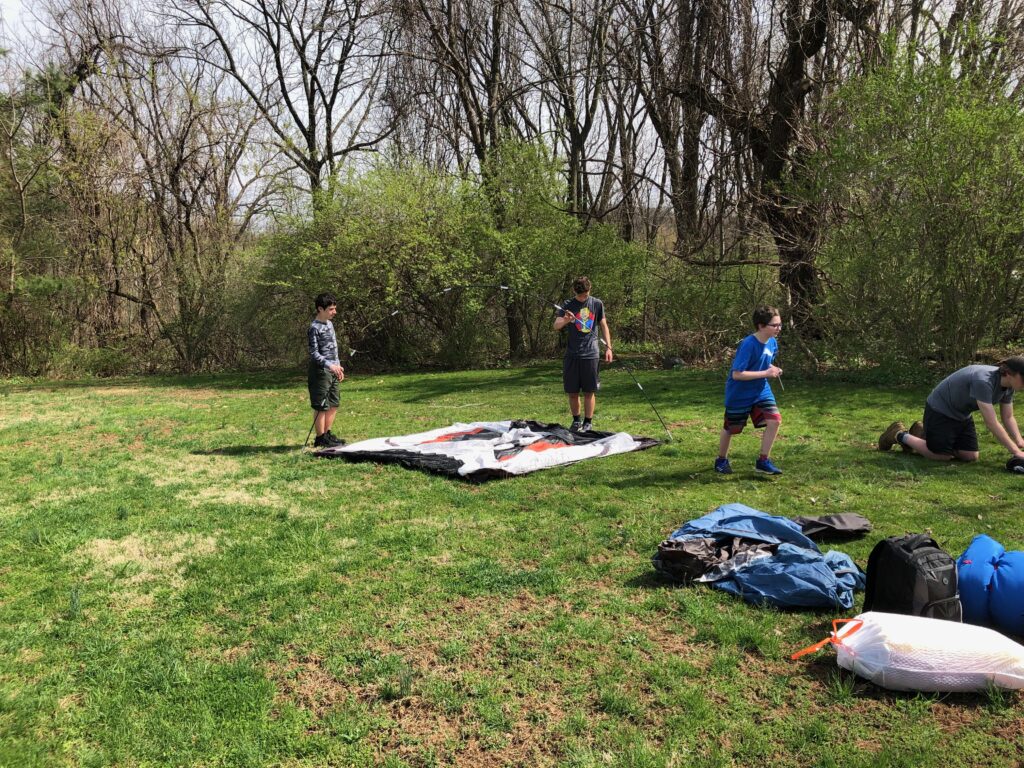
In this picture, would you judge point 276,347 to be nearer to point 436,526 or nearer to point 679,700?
point 436,526

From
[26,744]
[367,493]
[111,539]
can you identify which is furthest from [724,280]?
[26,744]

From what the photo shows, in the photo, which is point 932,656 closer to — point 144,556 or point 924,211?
point 144,556

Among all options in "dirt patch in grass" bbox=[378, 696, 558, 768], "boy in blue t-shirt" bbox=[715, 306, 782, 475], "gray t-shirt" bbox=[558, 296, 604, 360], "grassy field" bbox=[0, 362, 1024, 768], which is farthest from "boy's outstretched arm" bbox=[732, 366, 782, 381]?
"dirt patch in grass" bbox=[378, 696, 558, 768]

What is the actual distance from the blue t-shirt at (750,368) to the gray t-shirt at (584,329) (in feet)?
6.88

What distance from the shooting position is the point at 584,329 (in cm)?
824

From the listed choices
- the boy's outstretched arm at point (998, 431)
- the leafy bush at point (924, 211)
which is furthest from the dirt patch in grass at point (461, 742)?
the leafy bush at point (924, 211)

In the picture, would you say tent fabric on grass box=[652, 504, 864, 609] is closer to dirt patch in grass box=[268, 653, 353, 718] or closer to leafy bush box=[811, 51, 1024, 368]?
dirt patch in grass box=[268, 653, 353, 718]

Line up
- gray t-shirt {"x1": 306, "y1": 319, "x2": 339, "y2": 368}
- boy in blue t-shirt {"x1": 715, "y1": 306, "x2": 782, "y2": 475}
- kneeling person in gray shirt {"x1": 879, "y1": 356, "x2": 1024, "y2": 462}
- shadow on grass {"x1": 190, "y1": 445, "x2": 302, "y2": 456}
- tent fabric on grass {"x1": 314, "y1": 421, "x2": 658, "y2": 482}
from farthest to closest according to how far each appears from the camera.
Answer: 1. shadow on grass {"x1": 190, "y1": 445, "x2": 302, "y2": 456}
2. gray t-shirt {"x1": 306, "y1": 319, "x2": 339, "y2": 368}
3. tent fabric on grass {"x1": 314, "y1": 421, "x2": 658, "y2": 482}
4. boy in blue t-shirt {"x1": 715, "y1": 306, "x2": 782, "y2": 475}
5. kneeling person in gray shirt {"x1": 879, "y1": 356, "x2": 1024, "y2": 462}

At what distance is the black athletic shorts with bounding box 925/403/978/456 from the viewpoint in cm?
670

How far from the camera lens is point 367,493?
623 centimetres

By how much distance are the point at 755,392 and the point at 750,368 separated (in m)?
0.26

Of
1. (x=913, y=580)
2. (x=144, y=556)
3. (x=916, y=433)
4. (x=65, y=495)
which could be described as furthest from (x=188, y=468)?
(x=916, y=433)

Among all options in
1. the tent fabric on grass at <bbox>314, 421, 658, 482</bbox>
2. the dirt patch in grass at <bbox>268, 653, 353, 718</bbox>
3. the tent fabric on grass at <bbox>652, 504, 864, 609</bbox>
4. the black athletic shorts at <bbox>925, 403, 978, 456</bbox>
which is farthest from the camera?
the tent fabric on grass at <bbox>314, 421, 658, 482</bbox>

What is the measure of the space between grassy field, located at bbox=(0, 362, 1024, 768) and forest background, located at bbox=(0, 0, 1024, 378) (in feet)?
18.2
